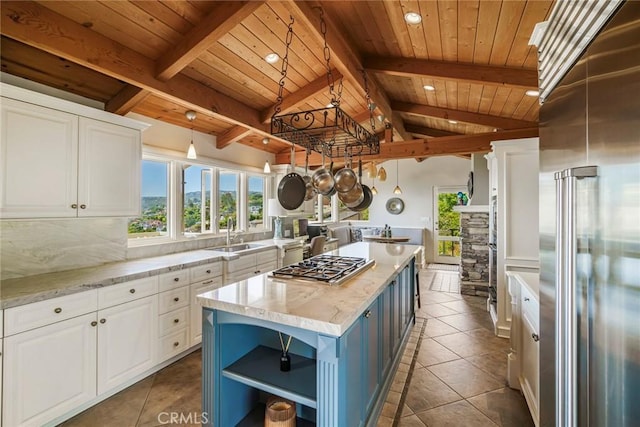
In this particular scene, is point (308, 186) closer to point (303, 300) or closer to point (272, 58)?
point (303, 300)

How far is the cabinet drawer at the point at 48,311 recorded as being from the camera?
5.51 ft

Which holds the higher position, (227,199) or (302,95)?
(302,95)

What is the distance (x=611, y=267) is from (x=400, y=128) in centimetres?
523

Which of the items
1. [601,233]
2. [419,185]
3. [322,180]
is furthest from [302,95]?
[419,185]

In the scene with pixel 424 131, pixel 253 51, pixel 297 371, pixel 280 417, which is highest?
pixel 424 131

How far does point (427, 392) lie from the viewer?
2324 millimetres

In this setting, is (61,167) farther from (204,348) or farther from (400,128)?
(400,128)

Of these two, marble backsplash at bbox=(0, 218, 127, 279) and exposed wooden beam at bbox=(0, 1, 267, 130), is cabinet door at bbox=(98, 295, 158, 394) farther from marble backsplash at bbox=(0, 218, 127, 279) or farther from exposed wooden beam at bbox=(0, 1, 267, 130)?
exposed wooden beam at bbox=(0, 1, 267, 130)

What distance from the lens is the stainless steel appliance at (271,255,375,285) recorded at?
2.02 m

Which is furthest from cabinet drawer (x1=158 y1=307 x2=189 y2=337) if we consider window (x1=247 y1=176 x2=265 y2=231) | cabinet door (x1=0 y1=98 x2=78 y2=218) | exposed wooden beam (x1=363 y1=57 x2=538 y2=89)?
exposed wooden beam (x1=363 y1=57 x2=538 y2=89)

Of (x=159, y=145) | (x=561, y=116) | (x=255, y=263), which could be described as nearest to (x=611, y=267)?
(x=561, y=116)

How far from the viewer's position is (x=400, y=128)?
216 inches

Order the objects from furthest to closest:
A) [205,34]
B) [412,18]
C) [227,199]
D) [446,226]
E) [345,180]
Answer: [446,226] → [227,199] → [345,180] → [412,18] → [205,34]

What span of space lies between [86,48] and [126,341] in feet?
7.14
